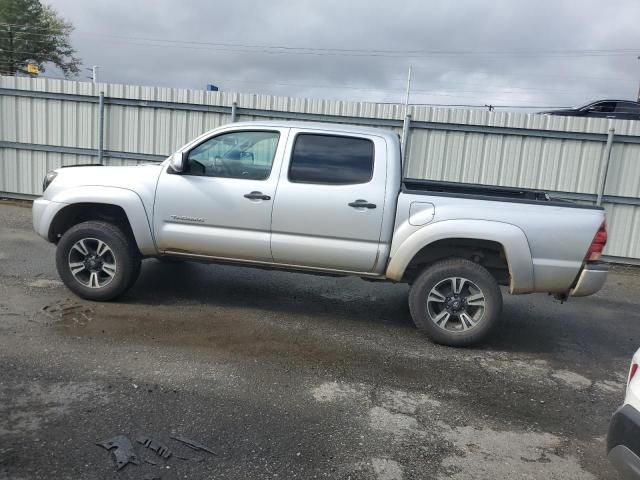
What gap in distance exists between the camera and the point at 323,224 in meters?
5.31

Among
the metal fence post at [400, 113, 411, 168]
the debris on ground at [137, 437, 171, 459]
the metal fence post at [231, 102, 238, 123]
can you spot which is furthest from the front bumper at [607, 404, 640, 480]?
the metal fence post at [231, 102, 238, 123]

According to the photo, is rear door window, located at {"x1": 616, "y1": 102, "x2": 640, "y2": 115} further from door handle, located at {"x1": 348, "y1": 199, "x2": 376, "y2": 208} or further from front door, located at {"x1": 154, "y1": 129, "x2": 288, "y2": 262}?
front door, located at {"x1": 154, "y1": 129, "x2": 288, "y2": 262}

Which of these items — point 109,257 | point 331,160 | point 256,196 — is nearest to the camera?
point 256,196

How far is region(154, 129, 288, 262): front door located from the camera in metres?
5.43

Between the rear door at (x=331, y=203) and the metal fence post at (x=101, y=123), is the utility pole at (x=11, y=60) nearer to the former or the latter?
the metal fence post at (x=101, y=123)

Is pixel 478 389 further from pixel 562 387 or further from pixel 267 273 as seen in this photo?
pixel 267 273

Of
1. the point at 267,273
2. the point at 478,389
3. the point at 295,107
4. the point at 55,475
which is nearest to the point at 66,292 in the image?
the point at 267,273

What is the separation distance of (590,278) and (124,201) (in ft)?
14.7

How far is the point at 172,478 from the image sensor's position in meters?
2.97

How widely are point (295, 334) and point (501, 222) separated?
2.19m

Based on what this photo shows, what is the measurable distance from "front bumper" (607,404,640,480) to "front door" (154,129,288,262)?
11.4 ft

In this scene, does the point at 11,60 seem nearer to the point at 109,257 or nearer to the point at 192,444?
the point at 109,257

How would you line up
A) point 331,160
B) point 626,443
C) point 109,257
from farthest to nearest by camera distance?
Answer: point 109,257 → point 331,160 → point 626,443

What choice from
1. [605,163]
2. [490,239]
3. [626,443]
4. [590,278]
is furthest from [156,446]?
[605,163]
